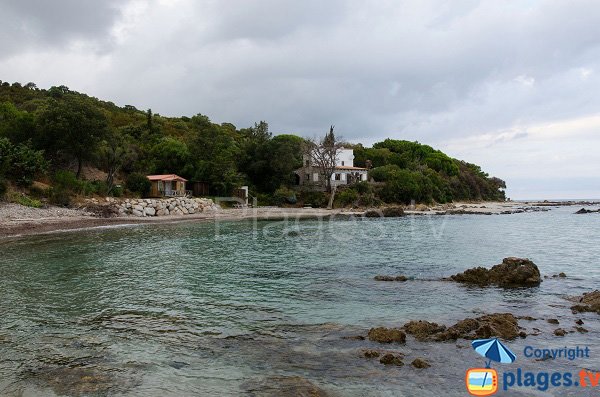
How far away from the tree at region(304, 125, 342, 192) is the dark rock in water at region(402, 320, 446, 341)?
6664 cm

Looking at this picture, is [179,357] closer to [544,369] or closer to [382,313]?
[382,313]

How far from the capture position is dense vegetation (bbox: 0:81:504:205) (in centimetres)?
5394

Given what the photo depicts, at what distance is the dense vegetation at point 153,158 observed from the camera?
53938 mm

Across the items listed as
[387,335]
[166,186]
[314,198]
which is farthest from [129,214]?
[387,335]

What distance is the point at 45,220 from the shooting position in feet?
136

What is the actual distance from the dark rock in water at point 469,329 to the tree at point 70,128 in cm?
5606

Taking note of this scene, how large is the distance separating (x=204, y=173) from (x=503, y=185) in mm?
105234

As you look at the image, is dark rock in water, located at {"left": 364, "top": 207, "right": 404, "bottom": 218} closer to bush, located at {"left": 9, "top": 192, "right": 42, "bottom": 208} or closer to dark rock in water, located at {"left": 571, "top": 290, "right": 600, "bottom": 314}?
bush, located at {"left": 9, "top": 192, "right": 42, "bottom": 208}

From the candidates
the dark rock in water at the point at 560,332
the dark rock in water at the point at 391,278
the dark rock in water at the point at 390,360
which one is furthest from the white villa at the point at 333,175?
the dark rock in water at the point at 390,360

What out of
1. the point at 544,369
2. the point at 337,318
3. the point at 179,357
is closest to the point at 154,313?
the point at 179,357

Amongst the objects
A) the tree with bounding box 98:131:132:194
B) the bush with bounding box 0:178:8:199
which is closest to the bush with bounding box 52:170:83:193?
the bush with bounding box 0:178:8:199

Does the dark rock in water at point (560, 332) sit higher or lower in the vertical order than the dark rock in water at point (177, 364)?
higher

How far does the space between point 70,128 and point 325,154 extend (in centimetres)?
4215

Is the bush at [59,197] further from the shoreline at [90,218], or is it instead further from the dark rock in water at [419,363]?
the dark rock in water at [419,363]
